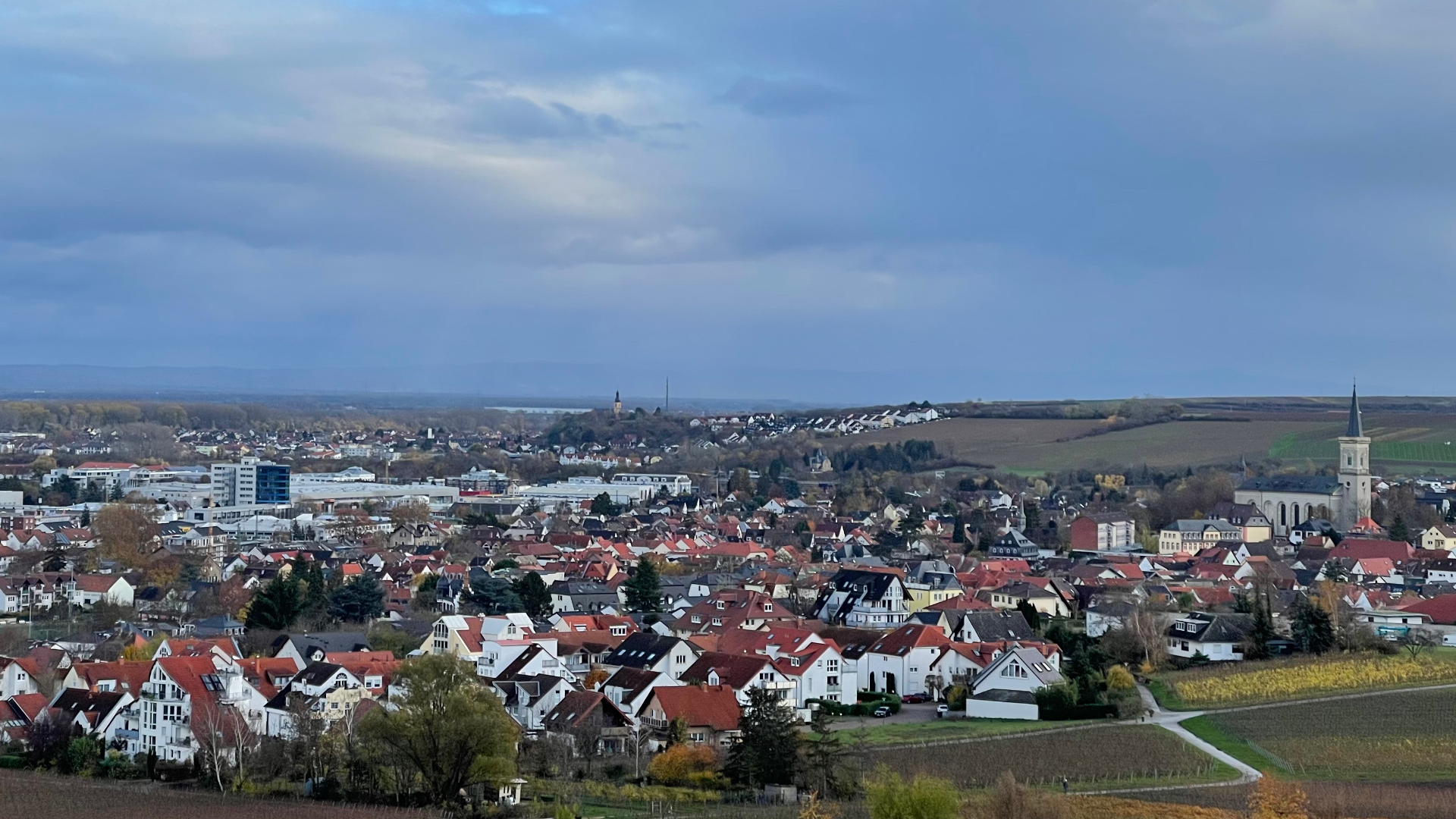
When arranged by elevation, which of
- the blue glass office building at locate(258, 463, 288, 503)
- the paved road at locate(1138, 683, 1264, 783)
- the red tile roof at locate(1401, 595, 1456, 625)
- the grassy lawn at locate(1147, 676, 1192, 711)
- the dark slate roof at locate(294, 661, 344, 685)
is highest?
the blue glass office building at locate(258, 463, 288, 503)

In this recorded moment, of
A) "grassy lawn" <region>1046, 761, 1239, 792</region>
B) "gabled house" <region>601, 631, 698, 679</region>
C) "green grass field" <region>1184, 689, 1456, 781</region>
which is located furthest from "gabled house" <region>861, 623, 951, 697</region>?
"grassy lawn" <region>1046, 761, 1239, 792</region>

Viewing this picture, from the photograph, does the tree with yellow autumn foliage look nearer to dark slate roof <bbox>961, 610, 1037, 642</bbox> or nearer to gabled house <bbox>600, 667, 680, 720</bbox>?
gabled house <bbox>600, 667, 680, 720</bbox>

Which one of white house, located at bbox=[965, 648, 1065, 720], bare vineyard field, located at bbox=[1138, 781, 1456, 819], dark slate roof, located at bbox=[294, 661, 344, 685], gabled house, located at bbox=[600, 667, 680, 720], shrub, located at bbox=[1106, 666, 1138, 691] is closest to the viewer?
bare vineyard field, located at bbox=[1138, 781, 1456, 819]

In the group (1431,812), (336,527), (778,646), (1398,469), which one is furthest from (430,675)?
(1398,469)

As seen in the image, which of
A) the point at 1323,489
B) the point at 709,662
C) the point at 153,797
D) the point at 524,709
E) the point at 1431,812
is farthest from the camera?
the point at 1323,489

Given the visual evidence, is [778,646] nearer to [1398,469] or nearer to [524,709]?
A: [524,709]

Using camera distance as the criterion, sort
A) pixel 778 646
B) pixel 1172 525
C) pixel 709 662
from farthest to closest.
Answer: pixel 1172 525 → pixel 778 646 → pixel 709 662
